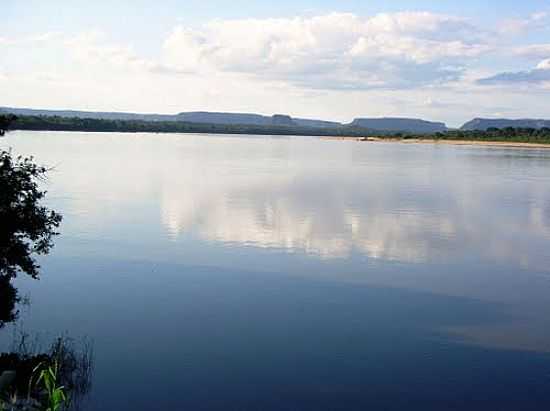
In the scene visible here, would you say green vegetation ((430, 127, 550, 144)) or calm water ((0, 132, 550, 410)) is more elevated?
green vegetation ((430, 127, 550, 144))

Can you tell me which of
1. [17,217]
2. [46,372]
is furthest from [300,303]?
[46,372]

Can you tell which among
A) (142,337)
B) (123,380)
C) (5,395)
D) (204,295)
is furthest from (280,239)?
(5,395)

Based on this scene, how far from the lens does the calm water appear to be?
7535mm

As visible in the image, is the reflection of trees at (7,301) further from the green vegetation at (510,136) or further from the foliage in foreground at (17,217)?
the green vegetation at (510,136)

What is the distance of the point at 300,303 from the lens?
10711mm

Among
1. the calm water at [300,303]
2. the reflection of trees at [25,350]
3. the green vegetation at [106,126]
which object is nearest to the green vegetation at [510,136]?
the green vegetation at [106,126]

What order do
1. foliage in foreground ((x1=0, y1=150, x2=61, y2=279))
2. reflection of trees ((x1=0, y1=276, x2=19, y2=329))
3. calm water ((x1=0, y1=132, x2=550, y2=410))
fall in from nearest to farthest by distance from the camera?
calm water ((x1=0, y1=132, x2=550, y2=410))
reflection of trees ((x1=0, y1=276, x2=19, y2=329))
foliage in foreground ((x1=0, y1=150, x2=61, y2=279))

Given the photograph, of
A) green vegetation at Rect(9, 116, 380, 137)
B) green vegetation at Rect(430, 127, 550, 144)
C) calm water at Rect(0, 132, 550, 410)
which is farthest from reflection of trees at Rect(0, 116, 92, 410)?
green vegetation at Rect(430, 127, 550, 144)

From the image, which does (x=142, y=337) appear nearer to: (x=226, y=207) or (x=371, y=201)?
(x=226, y=207)

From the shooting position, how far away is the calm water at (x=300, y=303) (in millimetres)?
7535

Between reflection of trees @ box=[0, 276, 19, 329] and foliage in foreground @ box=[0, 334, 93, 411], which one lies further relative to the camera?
reflection of trees @ box=[0, 276, 19, 329]

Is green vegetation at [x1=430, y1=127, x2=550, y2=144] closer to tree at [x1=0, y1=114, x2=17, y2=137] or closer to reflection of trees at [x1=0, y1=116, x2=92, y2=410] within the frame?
tree at [x1=0, y1=114, x2=17, y2=137]

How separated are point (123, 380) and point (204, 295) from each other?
3558mm

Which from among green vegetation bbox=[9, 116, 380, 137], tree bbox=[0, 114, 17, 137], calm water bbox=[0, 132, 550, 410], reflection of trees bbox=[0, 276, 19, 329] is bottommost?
calm water bbox=[0, 132, 550, 410]
